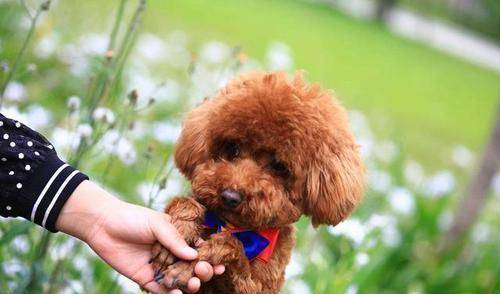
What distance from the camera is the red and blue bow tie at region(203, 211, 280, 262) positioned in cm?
188

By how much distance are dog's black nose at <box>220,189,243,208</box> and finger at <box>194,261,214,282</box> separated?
0.16 m

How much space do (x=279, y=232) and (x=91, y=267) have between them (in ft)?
4.30

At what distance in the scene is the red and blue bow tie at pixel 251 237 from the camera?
1876 millimetres

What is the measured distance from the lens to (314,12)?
17.8 metres

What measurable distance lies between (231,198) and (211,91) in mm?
2274

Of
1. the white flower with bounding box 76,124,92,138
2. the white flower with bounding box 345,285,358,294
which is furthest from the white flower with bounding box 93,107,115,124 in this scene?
the white flower with bounding box 345,285,358,294

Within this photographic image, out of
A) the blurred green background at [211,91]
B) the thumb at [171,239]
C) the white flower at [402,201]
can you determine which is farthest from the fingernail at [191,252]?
the white flower at [402,201]

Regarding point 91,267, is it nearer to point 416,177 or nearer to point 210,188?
point 210,188

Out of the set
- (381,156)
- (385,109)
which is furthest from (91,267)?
(385,109)

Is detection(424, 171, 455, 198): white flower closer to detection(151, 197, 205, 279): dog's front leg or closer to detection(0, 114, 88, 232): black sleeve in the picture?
detection(151, 197, 205, 279): dog's front leg

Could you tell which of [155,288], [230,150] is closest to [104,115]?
[230,150]

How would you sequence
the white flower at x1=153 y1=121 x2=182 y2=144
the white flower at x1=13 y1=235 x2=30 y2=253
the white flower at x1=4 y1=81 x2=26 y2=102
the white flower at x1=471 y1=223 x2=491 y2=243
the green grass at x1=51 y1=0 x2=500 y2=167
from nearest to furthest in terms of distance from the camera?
the white flower at x1=13 y1=235 x2=30 y2=253, the white flower at x1=4 y1=81 x2=26 y2=102, the white flower at x1=153 y1=121 x2=182 y2=144, the white flower at x1=471 y1=223 x2=491 y2=243, the green grass at x1=51 y1=0 x2=500 y2=167

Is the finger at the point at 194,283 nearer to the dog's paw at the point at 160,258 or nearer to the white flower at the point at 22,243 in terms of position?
the dog's paw at the point at 160,258

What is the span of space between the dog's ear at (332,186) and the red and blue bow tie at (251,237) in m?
0.14
